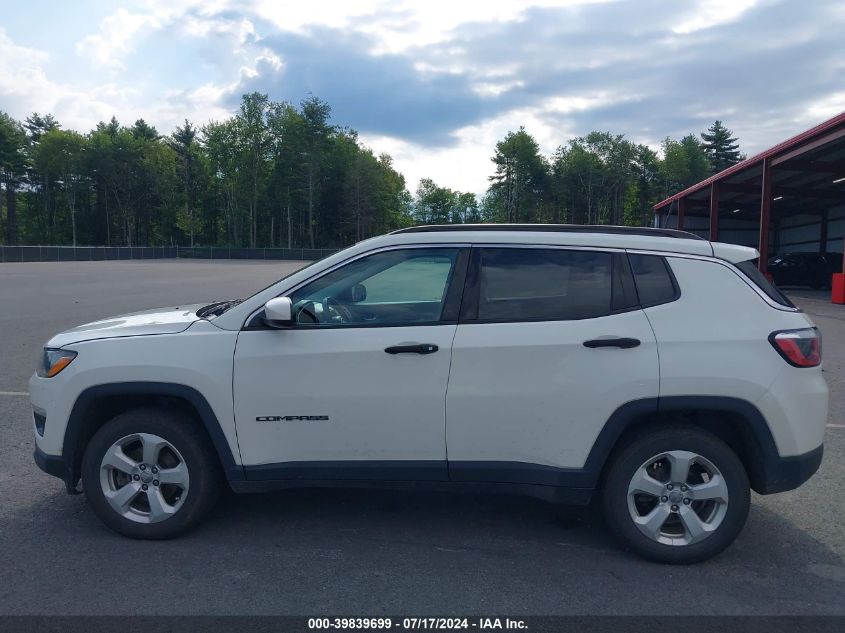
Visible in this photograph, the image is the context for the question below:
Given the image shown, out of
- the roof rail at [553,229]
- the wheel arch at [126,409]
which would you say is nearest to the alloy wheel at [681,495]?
the roof rail at [553,229]

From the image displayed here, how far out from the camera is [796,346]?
11.8 feet

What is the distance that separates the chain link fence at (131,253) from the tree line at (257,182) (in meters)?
12.4

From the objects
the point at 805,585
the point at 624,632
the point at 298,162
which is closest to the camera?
the point at 624,632

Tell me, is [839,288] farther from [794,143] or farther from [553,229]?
[553,229]

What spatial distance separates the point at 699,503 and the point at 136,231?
99592mm

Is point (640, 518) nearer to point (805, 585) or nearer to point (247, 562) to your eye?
point (805, 585)

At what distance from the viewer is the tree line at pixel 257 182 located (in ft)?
281

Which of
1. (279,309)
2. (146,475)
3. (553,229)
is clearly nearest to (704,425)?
(553,229)

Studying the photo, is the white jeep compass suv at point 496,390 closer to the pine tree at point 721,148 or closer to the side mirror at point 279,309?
the side mirror at point 279,309

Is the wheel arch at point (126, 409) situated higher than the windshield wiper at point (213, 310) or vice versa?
the windshield wiper at point (213, 310)

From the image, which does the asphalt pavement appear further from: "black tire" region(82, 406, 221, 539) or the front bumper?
the front bumper

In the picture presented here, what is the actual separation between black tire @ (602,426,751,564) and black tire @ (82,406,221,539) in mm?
2315

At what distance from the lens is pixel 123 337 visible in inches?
152

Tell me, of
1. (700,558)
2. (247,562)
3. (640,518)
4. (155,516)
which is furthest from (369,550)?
(700,558)
